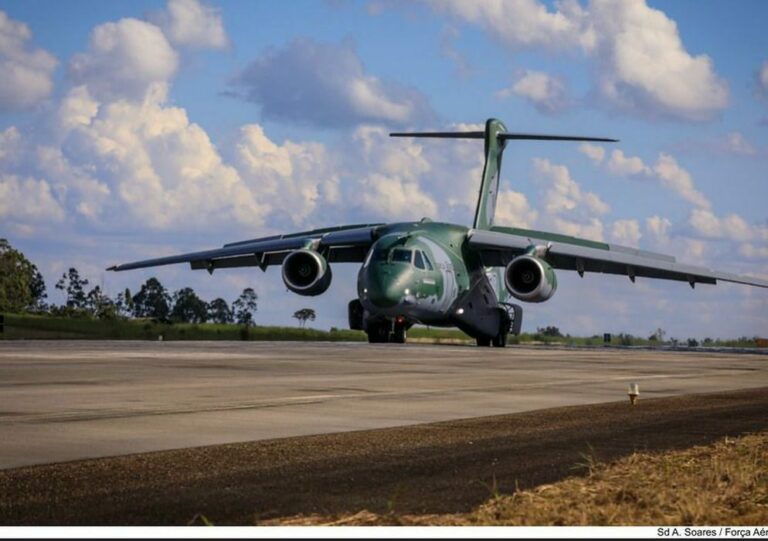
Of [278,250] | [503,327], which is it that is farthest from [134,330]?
[503,327]

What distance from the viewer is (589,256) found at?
156 ft

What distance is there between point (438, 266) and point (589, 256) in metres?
7.04

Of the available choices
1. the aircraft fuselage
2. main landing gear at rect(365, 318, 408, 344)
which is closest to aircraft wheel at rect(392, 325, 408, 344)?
main landing gear at rect(365, 318, 408, 344)

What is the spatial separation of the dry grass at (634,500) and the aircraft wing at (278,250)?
38.1 m

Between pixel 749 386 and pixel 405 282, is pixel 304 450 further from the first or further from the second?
pixel 405 282

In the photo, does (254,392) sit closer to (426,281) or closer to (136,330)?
(426,281)

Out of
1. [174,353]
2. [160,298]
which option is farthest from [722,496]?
[160,298]

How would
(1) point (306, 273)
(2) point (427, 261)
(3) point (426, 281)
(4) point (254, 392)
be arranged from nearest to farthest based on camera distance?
(4) point (254, 392) → (3) point (426, 281) → (2) point (427, 261) → (1) point (306, 273)

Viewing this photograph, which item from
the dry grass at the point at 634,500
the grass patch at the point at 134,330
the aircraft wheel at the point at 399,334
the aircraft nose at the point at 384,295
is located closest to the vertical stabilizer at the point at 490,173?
the aircraft wheel at the point at 399,334

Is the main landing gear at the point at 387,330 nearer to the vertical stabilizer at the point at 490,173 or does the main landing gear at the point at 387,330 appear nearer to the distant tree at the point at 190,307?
the vertical stabilizer at the point at 490,173

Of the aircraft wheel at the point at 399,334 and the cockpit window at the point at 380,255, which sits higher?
the cockpit window at the point at 380,255

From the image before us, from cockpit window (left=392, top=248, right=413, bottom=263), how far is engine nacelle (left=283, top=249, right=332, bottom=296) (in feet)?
13.5

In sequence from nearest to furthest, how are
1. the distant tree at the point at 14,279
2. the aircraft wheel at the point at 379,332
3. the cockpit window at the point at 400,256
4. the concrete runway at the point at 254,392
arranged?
the concrete runway at the point at 254,392 < the cockpit window at the point at 400,256 < the aircraft wheel at the point at 379,332 < the distant tree at the point at 14,279

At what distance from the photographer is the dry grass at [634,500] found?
7.35 meters
